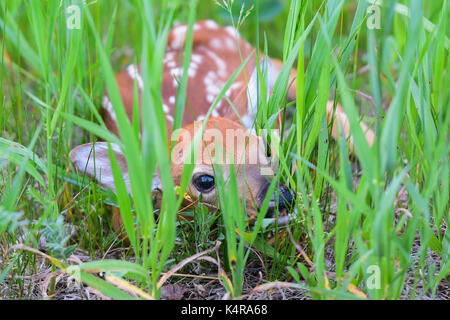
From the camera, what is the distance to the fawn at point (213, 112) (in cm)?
176

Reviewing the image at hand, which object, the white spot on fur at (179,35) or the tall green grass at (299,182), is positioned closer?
the tall green grass at (299,182)

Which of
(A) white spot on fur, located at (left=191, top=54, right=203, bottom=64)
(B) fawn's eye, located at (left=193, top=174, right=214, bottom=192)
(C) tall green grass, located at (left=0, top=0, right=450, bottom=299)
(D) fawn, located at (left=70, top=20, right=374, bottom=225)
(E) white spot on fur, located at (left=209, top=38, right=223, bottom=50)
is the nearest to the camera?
(C) tall green grass, located at (left=0, top=0, right=450, bottom=299)

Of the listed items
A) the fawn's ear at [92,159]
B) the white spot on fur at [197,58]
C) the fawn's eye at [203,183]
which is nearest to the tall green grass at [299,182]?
the fawn's ear at [92,159]

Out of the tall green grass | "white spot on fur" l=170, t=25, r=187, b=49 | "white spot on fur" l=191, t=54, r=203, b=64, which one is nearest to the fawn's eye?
the tall green grass

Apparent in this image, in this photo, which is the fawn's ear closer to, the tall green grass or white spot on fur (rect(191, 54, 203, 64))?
the tall green grass

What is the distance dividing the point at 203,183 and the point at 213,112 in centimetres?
66

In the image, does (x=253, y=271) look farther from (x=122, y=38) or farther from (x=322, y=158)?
(x=122, y=38)

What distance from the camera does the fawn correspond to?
5.78ft

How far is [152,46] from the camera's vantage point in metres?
1.16

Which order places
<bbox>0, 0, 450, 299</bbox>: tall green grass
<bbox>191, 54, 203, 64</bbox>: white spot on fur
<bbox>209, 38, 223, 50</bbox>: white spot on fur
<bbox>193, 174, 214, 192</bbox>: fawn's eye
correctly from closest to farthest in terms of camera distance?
<bbox>0, 0, 450, 299</bbox>: tall green grass → <bbox>193, 174, 214, 192</bbox>: fawn's eye → <bbox>191, 54, 203, 64</bbox>: white spot on fur → <bbox>209, 38, 223, 50</bbox>: white spot on fur

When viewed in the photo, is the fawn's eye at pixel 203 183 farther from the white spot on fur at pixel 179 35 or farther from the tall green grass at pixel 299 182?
the white spot on fur at pixel 179 35

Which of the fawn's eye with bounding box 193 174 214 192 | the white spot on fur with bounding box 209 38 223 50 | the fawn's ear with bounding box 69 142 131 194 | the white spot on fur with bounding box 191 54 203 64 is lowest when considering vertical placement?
the fawn's eye with bounding box 193 174 214 192
